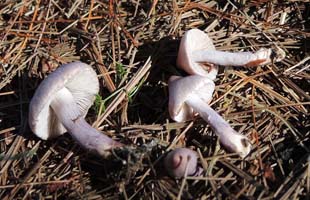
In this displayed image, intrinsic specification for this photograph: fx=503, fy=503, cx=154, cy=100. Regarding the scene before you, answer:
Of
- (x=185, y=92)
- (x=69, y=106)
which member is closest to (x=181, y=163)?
(x=185, y=92)

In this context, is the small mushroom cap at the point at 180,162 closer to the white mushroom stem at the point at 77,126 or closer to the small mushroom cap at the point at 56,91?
the white mushroom stem at the point at 77,126

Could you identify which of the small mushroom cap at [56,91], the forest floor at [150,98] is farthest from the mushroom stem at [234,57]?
the small mushroom cap at [56,91]

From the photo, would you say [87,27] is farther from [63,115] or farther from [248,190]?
[248,190]


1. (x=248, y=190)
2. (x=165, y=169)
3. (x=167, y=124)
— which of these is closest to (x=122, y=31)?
(x=167, y=124)

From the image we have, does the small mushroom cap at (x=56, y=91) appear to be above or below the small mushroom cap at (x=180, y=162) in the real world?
above

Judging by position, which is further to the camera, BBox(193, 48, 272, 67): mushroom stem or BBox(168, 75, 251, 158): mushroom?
BBox(193, 48, 272, 67): mushroom stem

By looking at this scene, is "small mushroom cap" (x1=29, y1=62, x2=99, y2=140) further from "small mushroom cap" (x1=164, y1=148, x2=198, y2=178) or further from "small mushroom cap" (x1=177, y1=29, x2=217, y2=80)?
"small mushroom cap" (x1=164, y1=148, x2=198, y2=178)

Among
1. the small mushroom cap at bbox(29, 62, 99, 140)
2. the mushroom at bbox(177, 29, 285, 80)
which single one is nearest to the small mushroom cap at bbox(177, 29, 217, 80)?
the mushroom at bbox(177, 29, 285, 80)
